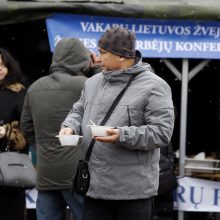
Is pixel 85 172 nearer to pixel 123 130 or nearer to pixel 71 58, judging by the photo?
pixel 123 130

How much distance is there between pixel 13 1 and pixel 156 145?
2997 mm

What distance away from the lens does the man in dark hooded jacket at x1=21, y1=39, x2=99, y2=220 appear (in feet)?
16.1

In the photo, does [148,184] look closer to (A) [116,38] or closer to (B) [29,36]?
(A) [116,38]

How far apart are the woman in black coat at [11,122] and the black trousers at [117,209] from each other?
3.91ft

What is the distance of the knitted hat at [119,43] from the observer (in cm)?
393

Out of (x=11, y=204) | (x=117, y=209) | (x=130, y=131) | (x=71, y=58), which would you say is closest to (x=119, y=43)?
(x=130, y=131)

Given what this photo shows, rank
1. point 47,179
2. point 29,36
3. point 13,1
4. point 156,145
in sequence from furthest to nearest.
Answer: point 29,36 → point 13,1 → point 47,179 → point 156,145

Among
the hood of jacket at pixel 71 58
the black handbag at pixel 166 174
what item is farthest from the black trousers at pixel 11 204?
the black handbag at pixel 166 174

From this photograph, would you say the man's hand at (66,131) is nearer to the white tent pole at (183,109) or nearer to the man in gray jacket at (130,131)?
the man in gray jacket at (130,131)

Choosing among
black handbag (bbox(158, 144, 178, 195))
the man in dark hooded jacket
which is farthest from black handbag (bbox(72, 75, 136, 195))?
black handbag (bbox(158, 144, 178, 195))

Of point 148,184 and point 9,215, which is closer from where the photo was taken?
point 148,184

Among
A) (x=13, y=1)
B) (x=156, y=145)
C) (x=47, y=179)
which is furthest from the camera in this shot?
(x=13, y=1)

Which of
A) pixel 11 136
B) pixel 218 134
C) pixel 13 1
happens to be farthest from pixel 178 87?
pixel 11 136

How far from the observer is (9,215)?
5047 mm
